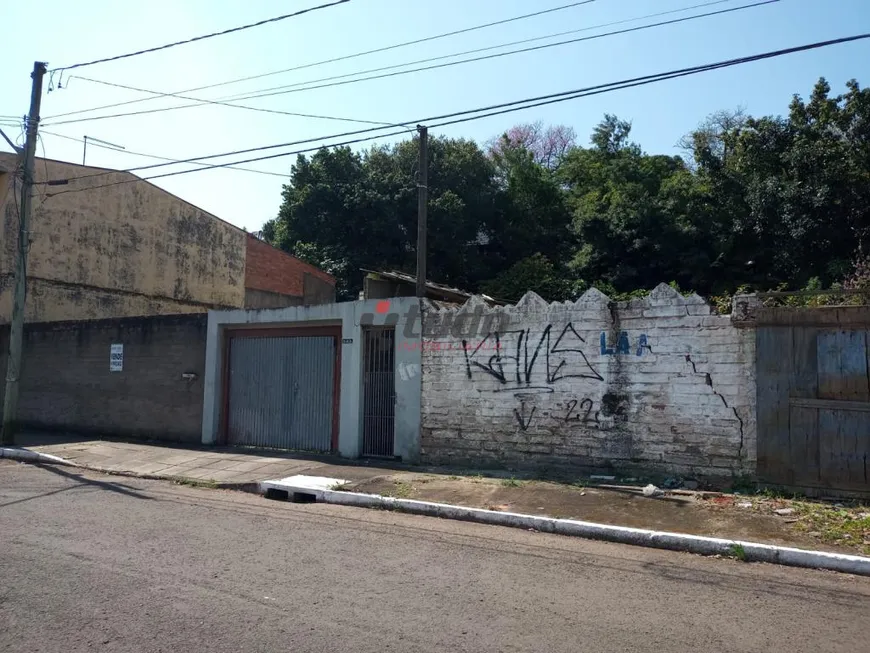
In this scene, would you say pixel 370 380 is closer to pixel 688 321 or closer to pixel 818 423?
pixel 688 321

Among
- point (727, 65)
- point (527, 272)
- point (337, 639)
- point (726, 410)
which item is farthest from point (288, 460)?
point (527, 272)

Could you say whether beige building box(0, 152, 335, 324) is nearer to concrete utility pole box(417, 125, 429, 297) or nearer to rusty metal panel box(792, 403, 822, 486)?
concrete utility pole box(417, 125, 429, 297)

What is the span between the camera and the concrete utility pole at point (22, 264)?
13695 millimetres

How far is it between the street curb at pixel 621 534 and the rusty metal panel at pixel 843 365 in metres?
2.70

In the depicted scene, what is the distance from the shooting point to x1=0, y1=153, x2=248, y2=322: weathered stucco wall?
64.5 feet

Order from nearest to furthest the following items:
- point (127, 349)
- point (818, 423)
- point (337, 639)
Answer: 1. point (337, 639)
2. point (818, 423)
3. point (127, 349)

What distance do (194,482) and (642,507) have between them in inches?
258

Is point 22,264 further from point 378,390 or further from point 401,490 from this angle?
point 401,490

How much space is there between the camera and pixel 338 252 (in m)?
34.3

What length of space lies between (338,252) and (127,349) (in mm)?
19445

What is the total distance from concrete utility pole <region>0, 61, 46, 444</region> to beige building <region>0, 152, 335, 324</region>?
235 inches

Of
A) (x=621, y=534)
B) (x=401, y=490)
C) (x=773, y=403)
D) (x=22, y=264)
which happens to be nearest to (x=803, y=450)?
(x=773, y=403)

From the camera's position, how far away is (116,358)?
15562mm

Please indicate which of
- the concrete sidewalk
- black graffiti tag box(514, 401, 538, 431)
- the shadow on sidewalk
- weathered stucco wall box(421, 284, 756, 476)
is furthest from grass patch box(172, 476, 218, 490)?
black graffiti tag box(514, 401, 538, 431)
